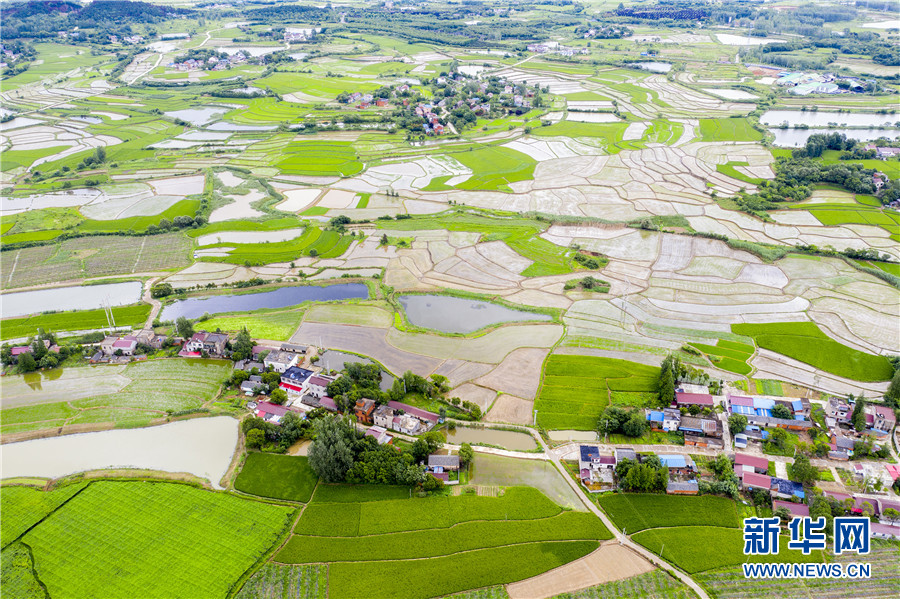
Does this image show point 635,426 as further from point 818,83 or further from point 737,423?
point 818,83

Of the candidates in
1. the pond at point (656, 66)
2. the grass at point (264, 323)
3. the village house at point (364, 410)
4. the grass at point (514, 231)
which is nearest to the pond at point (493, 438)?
the village house at point (364, 410)

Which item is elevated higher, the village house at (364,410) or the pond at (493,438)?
the village house at (364,410)

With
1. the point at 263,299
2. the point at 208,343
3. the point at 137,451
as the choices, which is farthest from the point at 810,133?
the point at 137,451

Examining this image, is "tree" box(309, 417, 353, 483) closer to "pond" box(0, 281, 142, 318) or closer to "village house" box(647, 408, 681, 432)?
"village house" box(647, 408, 681, 432)

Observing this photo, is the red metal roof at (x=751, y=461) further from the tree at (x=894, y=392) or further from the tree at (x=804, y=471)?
the tree at (x=894, y=392)

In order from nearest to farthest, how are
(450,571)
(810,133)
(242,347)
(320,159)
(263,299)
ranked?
1. (450,571)
2. (242,347)
3. (263,299)
4. (320,159)
5. (810,133)

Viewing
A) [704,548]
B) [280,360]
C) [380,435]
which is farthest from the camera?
[280,360]
